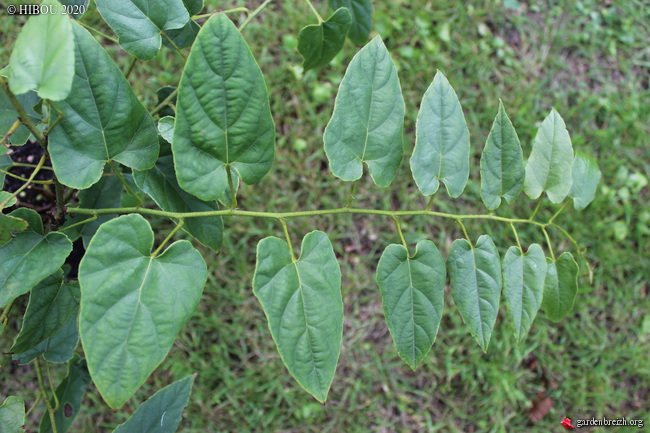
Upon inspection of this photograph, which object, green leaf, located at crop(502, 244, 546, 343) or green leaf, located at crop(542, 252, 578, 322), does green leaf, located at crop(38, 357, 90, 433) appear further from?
green leaf, located at crop(542, 252, 578, 322)

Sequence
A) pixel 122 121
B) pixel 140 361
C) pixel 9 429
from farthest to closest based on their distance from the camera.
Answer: pixel 9 429 < pixel 122 121 < pixel 140 361

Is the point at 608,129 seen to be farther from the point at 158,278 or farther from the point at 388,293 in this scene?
the point at 158,278

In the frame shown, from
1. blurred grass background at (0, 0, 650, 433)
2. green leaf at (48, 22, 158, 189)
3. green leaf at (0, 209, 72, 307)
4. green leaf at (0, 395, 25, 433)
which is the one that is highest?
green leaf at (48, 22, 158, 189)

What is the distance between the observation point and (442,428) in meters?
2.31

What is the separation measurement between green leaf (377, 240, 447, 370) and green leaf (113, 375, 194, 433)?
23.0 inches

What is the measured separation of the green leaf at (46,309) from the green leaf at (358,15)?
1.10 m

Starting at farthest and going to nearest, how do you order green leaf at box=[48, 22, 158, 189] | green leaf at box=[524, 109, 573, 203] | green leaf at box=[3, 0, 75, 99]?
1. green leaf at box=[524, 109, 573, 203]
2. green leaf at box=[48, 22, 158, 189]
3. green leaf at box=[3, 0, 75, 99]

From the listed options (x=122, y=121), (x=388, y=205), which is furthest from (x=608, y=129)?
(x=122, y=121)

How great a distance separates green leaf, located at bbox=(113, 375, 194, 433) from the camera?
1158 mm

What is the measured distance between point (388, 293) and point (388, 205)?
A: 1.40 meters

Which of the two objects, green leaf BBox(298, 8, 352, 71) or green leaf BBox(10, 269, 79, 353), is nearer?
green leaf BBox(10, 269, 79, 353)

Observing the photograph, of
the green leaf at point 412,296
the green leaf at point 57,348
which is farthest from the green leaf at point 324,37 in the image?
the green leaf at point 57,348

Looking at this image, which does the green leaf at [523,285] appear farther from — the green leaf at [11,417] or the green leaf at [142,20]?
the green leaf at [11,417]

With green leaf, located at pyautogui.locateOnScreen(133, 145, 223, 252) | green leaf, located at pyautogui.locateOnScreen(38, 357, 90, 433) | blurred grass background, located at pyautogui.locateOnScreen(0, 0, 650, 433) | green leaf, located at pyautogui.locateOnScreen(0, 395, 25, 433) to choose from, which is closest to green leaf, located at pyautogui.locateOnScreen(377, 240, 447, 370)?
green leaf, located at pyautogui.locateOnScreen(133, 145, 223, 252)
